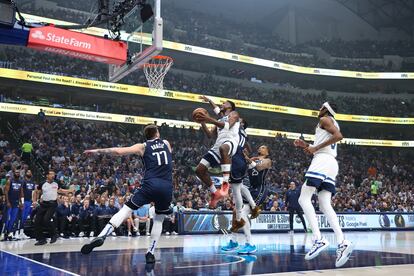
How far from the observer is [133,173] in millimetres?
21141

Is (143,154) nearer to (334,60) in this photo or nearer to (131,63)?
(131,63)

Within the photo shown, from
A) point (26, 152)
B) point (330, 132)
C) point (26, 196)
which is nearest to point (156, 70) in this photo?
point (26, 152)

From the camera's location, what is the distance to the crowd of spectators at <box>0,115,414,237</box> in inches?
561

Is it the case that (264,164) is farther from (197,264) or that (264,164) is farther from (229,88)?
(229,88)

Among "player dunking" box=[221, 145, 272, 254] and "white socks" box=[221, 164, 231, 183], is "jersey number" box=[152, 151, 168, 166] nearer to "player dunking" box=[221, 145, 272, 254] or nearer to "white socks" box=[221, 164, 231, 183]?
"white socks" box=[221, 164, 231, 183]

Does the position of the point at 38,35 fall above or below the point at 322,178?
above

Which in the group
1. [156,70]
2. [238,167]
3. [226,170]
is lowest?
[226,170]

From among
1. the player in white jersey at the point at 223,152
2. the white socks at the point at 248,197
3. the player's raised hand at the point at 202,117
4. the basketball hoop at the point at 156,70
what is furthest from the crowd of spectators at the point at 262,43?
the player's raised hand at the point at 202,117

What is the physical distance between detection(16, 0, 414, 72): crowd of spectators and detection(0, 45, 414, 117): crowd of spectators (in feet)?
9.74

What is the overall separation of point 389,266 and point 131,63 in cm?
938

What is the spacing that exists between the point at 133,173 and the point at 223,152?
567 inches

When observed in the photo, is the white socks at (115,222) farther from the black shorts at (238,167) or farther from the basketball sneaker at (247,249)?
the basketball sneaker at (247,249)

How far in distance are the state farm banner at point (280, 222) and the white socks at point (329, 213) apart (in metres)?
10.00

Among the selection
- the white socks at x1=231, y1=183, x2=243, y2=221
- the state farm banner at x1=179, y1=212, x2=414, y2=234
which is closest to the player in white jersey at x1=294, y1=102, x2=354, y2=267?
the white socks at x1=231, y1=183, x2=243, y2=221
